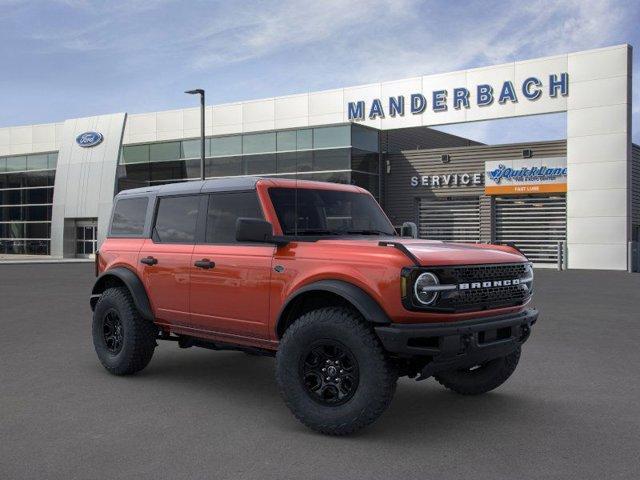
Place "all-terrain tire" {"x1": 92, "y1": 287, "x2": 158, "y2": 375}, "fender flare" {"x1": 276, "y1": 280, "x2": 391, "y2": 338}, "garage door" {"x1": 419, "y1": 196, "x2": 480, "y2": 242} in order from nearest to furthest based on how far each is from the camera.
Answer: "fender flare" {"x1": 276, "y1": 280, "x2": 391, "y2": 338}
"all-terrain tire" {"x1": 92, "y1": 287, "x2": 158, "y2": 375}
"garage door" {"x1": 419, "y1": 196, "x2": 480, "y2": 242}

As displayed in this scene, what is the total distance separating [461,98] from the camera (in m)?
30.5

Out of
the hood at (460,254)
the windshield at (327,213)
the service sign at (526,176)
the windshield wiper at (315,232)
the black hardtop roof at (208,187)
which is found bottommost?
the hood at (460,254)

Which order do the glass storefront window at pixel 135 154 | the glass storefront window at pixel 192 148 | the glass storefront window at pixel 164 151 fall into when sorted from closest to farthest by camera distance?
the glass storefront window at pixel 192 148 < the glass storefront window at pixel 164 151 < the glass storefront window at pixel 135 154

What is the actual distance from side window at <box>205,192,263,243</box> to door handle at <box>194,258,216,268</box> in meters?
0.23

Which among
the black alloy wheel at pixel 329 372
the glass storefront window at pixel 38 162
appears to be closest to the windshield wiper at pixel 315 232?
the black alloy wheel at pixel 329 372

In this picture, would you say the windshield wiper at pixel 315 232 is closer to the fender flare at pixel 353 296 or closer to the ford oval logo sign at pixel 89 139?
the fender flare at pixel 353 296

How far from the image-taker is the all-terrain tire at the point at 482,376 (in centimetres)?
597

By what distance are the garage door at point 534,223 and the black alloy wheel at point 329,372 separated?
2461 centimetres

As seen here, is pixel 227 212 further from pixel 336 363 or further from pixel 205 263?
pixel 336 363

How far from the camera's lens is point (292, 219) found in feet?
19.0

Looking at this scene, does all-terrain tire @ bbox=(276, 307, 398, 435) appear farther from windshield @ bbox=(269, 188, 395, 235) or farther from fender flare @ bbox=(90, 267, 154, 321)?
fender flare @ bbox=(90, 267, 154, 321)

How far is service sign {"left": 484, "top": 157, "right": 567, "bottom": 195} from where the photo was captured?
28366mm

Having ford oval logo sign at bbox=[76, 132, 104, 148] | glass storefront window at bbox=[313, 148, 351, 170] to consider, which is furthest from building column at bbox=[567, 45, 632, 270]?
ford oval logo sign at bbox=[76, 132, 104, 148]

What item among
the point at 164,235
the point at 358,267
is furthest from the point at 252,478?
the point at 164,235
